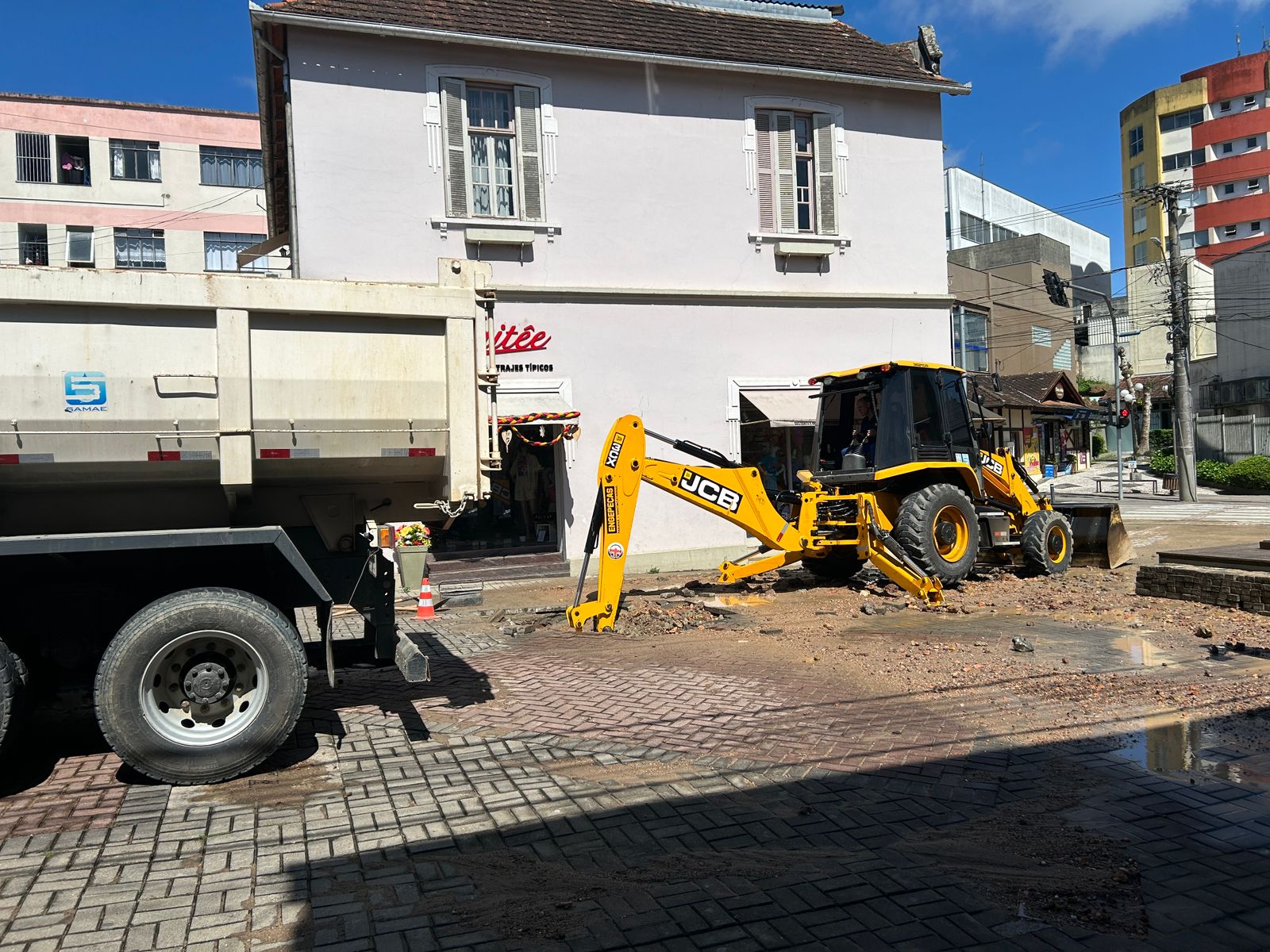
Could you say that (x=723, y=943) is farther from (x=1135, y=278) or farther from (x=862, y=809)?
(x=1135, y=278)

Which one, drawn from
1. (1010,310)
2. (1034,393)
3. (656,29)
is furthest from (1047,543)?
(1010,310)

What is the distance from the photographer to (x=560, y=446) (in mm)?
14727

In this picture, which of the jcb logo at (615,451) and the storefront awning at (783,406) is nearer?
the jcb logo at (615,451)

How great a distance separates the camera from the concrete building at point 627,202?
13.6 meters

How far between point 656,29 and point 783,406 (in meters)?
6.76

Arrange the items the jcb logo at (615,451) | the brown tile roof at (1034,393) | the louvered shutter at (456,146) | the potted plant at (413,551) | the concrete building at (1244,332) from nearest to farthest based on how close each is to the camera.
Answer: the potted plant at (413,551) < the jcb logo at (615,451) < the louvered shutter at (456,146) < the brown tile roof at (1034,393) < the concrete building at (1244,332)

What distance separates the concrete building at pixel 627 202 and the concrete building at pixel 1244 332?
2692cm

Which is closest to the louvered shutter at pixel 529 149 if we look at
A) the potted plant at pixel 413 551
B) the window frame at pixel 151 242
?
the potted plant at pixel 413 551

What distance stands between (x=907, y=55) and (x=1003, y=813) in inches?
661

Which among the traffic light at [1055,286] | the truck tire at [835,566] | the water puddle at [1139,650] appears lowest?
the water puddle at [1139,650]

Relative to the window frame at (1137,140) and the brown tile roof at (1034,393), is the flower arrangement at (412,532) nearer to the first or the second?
the brown tile roof at (1034,393)

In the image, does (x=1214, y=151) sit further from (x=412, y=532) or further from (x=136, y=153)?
(x=412, y=532)

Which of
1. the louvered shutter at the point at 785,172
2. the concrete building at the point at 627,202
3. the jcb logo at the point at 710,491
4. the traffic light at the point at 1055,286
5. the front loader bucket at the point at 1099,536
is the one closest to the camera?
the jcb logo at the point at 710,491

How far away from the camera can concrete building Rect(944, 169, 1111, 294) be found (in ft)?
179
